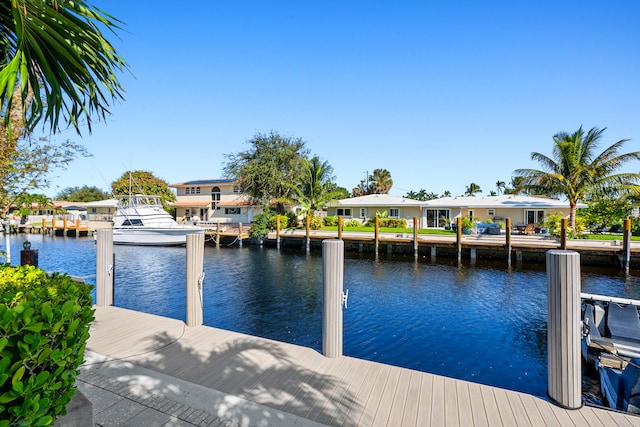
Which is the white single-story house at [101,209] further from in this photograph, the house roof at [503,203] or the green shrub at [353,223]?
the house roof at [503,203]

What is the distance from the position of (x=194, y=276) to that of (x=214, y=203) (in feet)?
117

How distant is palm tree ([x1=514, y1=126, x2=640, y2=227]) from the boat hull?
27.3 metres

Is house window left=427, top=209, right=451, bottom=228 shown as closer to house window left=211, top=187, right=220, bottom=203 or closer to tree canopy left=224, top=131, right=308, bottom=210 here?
tree canopy left=224, top=131, right=308, bottom=210

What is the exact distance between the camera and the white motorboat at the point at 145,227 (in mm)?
27328

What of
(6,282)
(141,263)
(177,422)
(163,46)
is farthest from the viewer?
(141,263)

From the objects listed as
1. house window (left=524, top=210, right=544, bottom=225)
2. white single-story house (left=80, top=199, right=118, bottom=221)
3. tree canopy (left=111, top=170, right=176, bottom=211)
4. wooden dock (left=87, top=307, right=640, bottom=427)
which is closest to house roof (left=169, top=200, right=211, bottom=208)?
white single-story house (left=80, top=199, right=118, bottom=221)

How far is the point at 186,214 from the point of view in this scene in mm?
40906

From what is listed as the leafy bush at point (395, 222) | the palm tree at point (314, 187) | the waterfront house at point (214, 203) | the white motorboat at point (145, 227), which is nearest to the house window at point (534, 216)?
the leafy bush at point (395, 222)

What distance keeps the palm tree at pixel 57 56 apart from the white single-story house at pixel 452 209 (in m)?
28.7

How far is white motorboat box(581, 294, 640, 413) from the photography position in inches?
196

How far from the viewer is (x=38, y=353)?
1836 millimetres

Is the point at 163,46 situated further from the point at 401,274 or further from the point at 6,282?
the point at 401,274

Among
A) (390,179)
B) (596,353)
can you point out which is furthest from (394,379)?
(390,179)

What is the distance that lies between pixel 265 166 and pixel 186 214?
1406 cm
